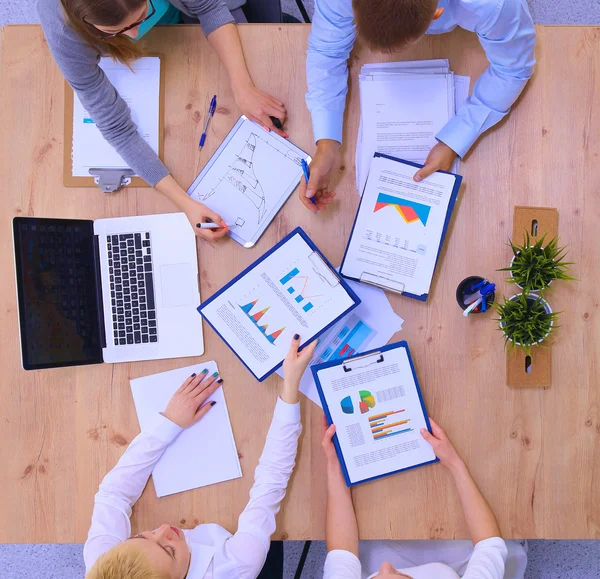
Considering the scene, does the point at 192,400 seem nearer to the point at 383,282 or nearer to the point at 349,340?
the point at 349,340

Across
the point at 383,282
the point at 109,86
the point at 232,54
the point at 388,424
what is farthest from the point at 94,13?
the point at 388,424

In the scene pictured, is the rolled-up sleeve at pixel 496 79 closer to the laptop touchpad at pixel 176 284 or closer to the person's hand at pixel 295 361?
the person's hand at pixel 295 361

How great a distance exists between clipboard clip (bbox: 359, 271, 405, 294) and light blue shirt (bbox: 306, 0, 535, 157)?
0.30 metres

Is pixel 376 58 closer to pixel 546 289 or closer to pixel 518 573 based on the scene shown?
pixel 546 289

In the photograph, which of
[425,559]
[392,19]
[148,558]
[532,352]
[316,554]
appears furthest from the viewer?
[316,554]

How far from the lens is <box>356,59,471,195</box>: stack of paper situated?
1102 millimetres

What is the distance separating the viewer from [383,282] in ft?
3.53

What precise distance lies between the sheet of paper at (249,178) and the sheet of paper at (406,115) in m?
0.16

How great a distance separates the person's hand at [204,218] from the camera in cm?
110

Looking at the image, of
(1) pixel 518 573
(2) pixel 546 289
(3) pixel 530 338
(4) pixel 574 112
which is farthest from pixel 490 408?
(4) pixel 574 112

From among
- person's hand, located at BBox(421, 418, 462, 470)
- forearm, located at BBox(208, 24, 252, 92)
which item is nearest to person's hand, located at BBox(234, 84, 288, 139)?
forearm, located at BBox(208, 24, 252, 92)

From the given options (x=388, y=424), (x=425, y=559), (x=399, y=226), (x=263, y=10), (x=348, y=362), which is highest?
(x=263, y=10)

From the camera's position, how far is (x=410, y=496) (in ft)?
3.51

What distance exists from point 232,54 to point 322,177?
1.13ft
